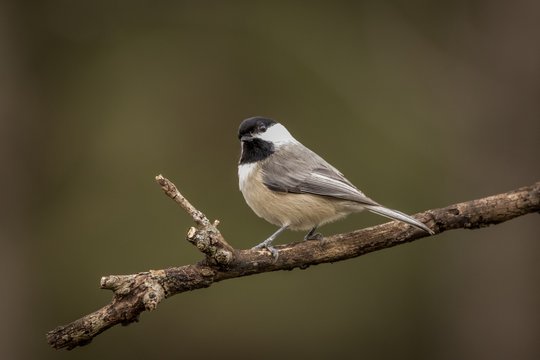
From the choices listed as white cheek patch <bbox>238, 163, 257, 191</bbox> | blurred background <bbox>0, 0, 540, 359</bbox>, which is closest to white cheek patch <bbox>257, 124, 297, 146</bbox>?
white cheek patch <bbox>238, 163, 257, 191</bbox>

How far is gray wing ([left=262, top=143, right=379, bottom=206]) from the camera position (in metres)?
4.25

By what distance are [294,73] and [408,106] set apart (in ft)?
4.52

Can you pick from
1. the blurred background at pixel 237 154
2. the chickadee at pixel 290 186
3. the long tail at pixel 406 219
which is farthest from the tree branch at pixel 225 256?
the blurred background at pixel 237 154

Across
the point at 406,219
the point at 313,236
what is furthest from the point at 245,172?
the point at 406,219

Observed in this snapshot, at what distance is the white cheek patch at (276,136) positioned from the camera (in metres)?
4.73

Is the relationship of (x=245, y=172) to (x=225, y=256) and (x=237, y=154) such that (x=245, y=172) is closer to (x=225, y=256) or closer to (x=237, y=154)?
(x=225, y=256)

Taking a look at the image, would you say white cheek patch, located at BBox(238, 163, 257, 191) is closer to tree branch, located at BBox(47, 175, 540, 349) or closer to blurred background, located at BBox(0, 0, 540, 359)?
tree branch, located at BBox(47, 175, 540, 349)

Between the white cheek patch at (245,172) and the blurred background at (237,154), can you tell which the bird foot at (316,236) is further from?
the blurred background at (237,154)

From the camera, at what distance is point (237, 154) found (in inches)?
294

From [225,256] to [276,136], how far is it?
1.70 m

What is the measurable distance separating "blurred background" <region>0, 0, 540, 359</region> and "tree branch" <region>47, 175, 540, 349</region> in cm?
295

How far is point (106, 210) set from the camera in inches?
279

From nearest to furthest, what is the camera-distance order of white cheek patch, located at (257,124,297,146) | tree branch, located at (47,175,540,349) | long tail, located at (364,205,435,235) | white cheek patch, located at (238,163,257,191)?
tree branch, located at (47,175,540,349)
long tail, located at (364,205,435,235)
white cheek patch, located at (238,163,257,191)
white cheek patch, located at (257,124,297,146)

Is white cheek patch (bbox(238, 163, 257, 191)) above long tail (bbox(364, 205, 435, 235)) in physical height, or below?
above
